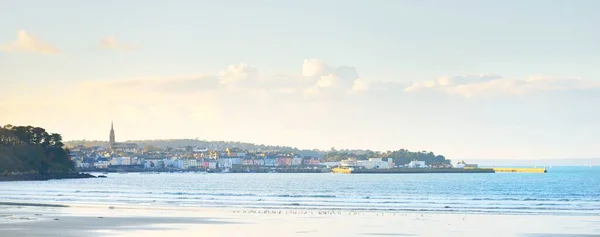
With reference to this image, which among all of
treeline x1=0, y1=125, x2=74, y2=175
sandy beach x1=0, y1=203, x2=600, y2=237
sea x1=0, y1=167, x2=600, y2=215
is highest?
treeline x1=0, y1=125, x2=74, y2=175

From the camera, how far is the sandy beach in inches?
1425

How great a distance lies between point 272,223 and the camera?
1630 inches

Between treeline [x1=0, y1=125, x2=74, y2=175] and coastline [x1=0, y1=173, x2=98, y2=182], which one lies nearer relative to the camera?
coastline [x1=0, y1=173, x2=98, y2=182]

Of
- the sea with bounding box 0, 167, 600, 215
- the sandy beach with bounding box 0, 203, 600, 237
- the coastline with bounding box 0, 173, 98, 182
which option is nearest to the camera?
the sandy beach with bounding box 0, 203, 600, 237

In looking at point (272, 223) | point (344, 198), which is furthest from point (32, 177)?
point (272, 223)

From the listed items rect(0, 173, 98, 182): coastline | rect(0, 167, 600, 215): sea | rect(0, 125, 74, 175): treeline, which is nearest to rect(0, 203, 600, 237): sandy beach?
rect(0, 167, 600, 215): sea

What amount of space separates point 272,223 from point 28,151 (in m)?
152

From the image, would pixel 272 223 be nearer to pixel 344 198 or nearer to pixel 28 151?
pixel 344 198

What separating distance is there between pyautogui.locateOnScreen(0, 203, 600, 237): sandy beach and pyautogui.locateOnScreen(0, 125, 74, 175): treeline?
435 ft

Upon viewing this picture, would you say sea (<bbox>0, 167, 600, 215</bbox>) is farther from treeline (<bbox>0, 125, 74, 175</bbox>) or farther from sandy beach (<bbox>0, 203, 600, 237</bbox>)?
treeline (<bbox>0, 125, 74, 175</bbox>)

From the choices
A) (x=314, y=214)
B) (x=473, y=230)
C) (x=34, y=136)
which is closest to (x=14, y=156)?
(x=34, y=136)

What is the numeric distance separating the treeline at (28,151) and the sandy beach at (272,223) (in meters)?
133

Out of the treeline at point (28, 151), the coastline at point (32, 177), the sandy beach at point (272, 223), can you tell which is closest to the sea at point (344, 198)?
the sandy beach at point (272, 223)

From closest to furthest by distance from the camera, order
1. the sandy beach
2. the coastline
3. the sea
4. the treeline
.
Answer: the sandy beach, the sea, the coastline, the treeline
